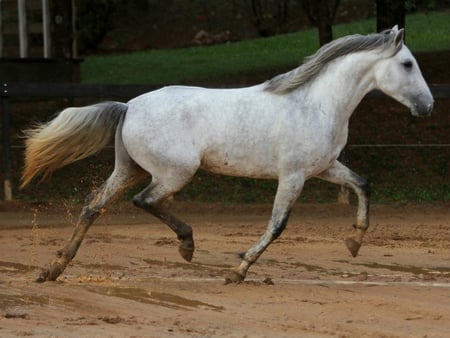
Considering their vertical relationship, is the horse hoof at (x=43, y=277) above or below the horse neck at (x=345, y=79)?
below

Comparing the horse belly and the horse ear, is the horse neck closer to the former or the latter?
the horse ear

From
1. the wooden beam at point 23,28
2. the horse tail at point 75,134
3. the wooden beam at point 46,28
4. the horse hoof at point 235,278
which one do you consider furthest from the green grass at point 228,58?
the horse hoof at point 235,278

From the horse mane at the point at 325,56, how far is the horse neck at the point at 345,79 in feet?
0.16

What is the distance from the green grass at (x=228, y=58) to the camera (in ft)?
82.7

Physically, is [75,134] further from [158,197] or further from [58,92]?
[58,92]

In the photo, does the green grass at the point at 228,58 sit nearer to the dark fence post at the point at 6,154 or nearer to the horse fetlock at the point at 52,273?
the dark fence post at the point at 6,154

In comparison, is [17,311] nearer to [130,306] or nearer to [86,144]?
[130,306]

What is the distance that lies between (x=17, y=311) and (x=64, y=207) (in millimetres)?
7404

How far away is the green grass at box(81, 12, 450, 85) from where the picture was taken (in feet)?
82.7

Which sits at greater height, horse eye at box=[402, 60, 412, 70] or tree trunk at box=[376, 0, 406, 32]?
horse eye at box=[402, 60, 412, 70]

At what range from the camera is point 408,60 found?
9.45m

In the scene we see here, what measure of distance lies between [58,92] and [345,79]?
22.5 feet

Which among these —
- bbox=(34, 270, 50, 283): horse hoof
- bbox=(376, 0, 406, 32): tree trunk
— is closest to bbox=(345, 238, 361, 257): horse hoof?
bbox=(34, 270, 50, 283): horse hoof

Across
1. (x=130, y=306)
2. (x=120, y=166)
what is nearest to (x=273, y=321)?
(x=130, y=306)
